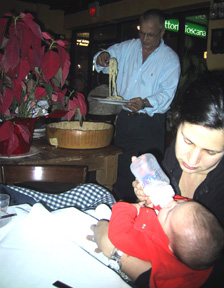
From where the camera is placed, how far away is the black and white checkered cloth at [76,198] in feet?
4.31

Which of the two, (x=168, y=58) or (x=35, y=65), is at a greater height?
(x=168, y=58)

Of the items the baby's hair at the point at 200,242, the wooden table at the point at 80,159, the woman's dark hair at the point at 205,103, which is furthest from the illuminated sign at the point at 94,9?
the baby's hair at the point at 200,242

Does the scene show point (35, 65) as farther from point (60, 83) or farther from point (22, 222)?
point (22, 222)

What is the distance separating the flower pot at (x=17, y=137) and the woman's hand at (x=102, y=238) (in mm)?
824

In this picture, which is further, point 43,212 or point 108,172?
point 108,172

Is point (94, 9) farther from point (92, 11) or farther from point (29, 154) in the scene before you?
point (29, 154)

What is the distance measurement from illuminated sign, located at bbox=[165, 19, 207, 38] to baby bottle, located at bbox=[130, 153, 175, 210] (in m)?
4.94

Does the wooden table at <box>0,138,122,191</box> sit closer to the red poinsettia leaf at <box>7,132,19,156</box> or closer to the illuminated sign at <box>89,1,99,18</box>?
the red poinsettia leaf at <box>7,132,19,156</box>

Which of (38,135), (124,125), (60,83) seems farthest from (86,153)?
(124,125)

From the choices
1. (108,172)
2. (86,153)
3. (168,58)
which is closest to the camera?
(86,153)

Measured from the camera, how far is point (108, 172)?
6.73ft

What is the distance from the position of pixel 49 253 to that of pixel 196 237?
533 mm

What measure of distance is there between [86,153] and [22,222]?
0.97 meters

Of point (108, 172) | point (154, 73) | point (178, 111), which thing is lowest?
point (108, 172)
